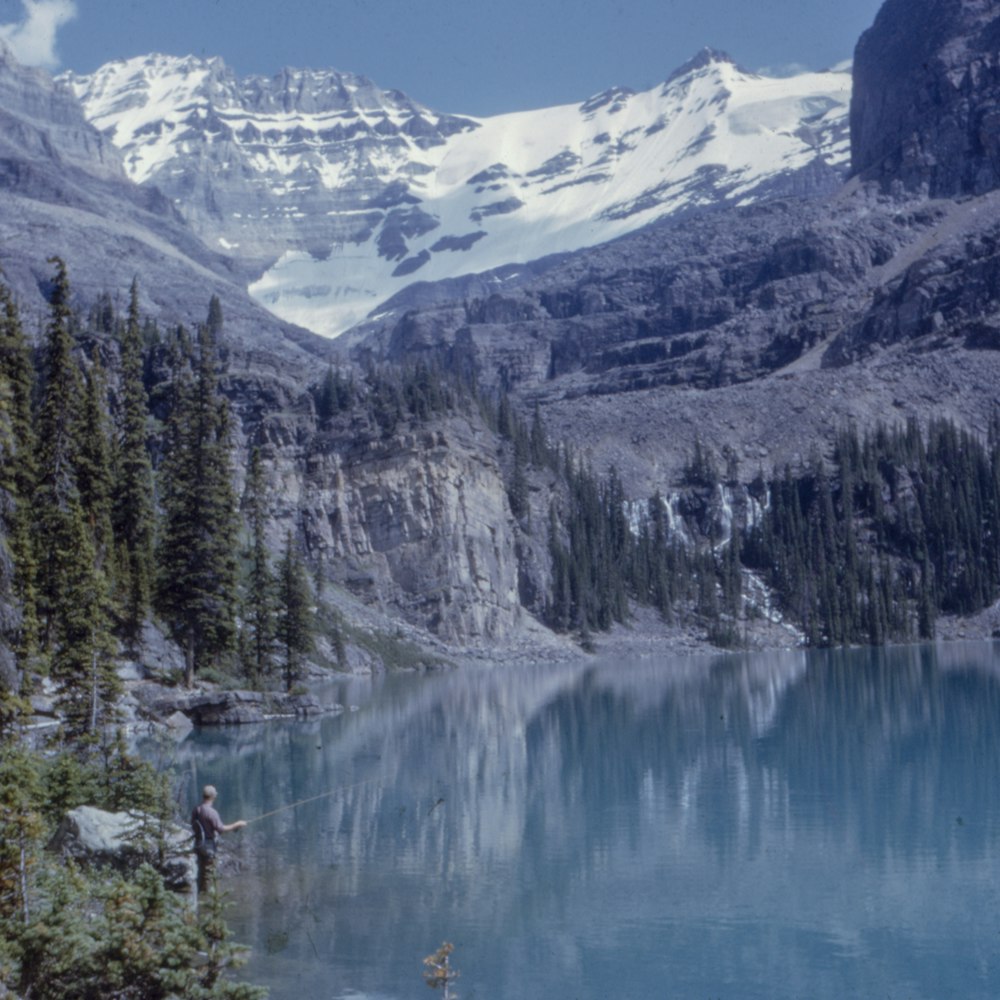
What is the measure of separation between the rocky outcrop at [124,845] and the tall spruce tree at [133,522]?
3314cm

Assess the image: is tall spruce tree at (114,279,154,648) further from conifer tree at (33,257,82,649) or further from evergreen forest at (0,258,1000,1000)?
conifer tree at (33,257,82,649)

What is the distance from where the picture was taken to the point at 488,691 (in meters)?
70.4

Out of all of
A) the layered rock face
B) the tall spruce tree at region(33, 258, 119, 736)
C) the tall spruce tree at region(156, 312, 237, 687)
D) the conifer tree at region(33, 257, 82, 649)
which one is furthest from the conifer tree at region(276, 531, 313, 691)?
the layered rock face

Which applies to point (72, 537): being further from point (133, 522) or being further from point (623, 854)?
point (133, 522)

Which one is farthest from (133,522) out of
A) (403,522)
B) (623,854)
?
(403,522)

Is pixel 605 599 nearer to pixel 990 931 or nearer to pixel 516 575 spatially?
pixel 516 575

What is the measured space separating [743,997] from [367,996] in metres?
5.04

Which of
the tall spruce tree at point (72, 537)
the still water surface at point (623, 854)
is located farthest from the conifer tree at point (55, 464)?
the still water surface at point (623, 854)

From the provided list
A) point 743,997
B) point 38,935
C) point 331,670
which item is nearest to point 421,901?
point 743,997

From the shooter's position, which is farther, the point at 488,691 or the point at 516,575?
the point at 516,575

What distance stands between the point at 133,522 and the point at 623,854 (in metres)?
41.7

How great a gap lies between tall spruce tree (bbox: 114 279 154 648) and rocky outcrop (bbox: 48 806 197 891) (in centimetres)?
3314

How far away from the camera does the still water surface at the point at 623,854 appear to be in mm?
18391

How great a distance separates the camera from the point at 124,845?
1848 cm
